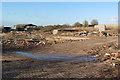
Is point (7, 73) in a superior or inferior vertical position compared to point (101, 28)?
inferior

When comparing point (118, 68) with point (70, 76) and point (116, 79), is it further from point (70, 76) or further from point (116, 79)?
point (70, 76)

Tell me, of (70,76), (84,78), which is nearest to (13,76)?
(70,76)

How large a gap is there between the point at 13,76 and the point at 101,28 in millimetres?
23933

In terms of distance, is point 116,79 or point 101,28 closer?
point 116,79

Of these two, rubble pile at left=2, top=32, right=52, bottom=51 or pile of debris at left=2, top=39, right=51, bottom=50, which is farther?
rubble pile at left=2, top=32, right=52, bottom=51

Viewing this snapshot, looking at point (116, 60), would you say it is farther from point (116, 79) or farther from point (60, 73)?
point (60, 73)

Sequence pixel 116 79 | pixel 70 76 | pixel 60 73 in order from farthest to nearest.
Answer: pixel 60 73, pixel 70 76, pixel 116 79

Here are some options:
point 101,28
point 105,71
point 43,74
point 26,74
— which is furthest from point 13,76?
point 101,28

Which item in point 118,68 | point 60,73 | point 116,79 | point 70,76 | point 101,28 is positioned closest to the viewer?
point 116,79

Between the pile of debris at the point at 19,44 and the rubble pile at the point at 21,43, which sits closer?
the pile of debris at the point at 19,44

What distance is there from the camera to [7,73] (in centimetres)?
464

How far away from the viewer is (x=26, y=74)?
4.49 m

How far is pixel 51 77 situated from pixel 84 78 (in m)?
1.00

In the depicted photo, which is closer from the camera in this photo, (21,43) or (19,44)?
(19,44)
